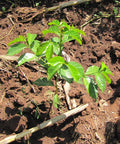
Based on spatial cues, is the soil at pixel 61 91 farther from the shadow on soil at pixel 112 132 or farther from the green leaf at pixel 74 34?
the green leaf at pixel 74 34

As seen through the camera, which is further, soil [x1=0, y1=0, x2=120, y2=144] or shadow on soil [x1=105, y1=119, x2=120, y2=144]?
shadow on soil [x1=105, y1=119, x2=120, y2=144]

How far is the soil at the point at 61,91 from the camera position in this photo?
1620mm

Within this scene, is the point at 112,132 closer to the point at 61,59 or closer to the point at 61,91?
the point at 61,91

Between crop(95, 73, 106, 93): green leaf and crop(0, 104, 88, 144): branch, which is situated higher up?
crop(95, 73, 106, 93): green leaf

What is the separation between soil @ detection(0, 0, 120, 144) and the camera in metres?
1.62

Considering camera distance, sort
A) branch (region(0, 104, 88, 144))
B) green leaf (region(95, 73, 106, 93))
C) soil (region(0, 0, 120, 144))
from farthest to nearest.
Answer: soil (region(0, 0, 120, 144)) → branch (region(0, 104, 88, 144)) → green leaf (region(95, 73, 106, 93))

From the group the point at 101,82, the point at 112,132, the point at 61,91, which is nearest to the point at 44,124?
the point at 61,91

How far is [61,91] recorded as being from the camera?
1901 mm

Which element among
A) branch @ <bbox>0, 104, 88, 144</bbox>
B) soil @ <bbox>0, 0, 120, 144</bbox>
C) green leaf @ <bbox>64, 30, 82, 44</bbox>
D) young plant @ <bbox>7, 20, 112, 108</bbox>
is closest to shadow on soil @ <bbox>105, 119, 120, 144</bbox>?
soil @ <bbox>0, 0, 120, 144</bbox>

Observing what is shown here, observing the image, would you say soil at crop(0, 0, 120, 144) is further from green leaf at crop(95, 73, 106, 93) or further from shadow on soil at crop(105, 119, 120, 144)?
green leaf at crop(95, 73, 106, 93)

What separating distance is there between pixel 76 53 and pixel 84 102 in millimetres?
825

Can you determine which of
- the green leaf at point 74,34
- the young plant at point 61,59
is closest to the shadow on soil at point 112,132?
the young plant at point 61,59

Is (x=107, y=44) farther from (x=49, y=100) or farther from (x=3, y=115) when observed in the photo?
(x=3, y=115)

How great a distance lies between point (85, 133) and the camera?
5.71 feet
